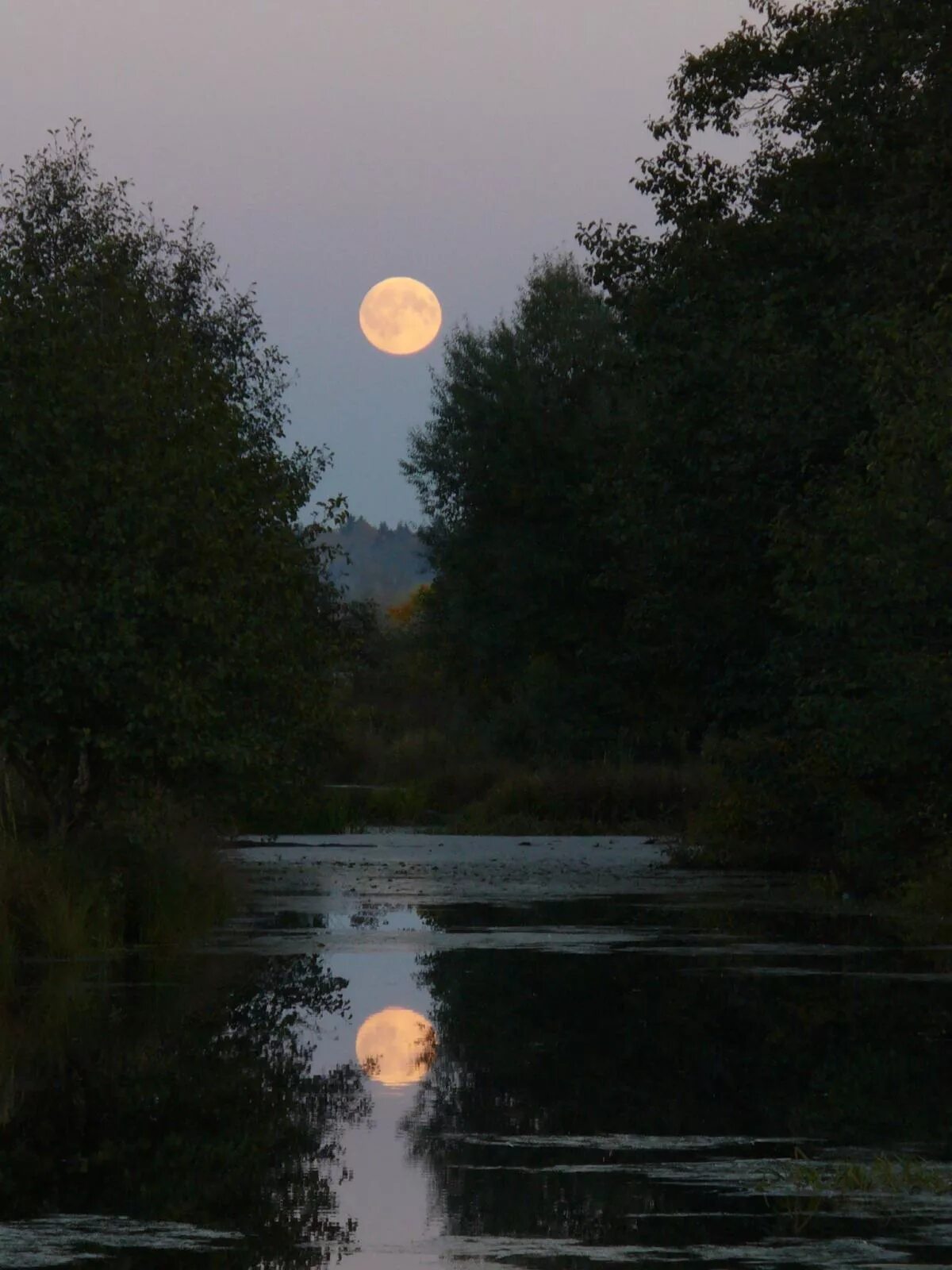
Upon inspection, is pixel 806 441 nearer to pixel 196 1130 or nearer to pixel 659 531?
pixel 659 531

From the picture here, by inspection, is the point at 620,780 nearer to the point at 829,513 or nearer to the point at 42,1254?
the point at 829,513

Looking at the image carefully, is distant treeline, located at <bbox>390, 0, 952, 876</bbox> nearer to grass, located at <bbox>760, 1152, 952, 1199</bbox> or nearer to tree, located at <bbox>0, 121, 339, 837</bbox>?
tree, located at <bbox>0, 121, 339, 837</bbox>

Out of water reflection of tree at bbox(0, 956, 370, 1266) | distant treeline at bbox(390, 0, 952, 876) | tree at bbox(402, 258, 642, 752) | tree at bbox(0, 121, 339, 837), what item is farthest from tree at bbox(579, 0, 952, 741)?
tree at bbox(402, 258, 642, 752)

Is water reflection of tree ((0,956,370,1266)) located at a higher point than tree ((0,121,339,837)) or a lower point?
lower

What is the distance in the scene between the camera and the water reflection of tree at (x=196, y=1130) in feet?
28.7

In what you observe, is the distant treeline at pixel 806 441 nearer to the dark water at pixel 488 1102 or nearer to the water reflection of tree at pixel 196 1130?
the dark water at pixel 488 1102

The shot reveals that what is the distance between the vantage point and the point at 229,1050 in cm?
1359

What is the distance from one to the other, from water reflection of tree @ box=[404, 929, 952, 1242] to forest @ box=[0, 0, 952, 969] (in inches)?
187

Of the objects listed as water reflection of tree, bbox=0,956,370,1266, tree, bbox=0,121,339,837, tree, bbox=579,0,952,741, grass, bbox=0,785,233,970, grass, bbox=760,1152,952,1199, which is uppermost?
tree, bbox=579,0,952,741

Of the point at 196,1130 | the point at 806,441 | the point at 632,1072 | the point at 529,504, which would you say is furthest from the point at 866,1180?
the point at 529,504

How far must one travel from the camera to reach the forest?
69.4ft

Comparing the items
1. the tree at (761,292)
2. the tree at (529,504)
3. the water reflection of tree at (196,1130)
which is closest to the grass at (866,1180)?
the water reflection of tree at (196,1130)

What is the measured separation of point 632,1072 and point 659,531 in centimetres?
2053

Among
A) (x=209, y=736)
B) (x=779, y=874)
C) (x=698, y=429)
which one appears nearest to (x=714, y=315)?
(x=698, y=429)
